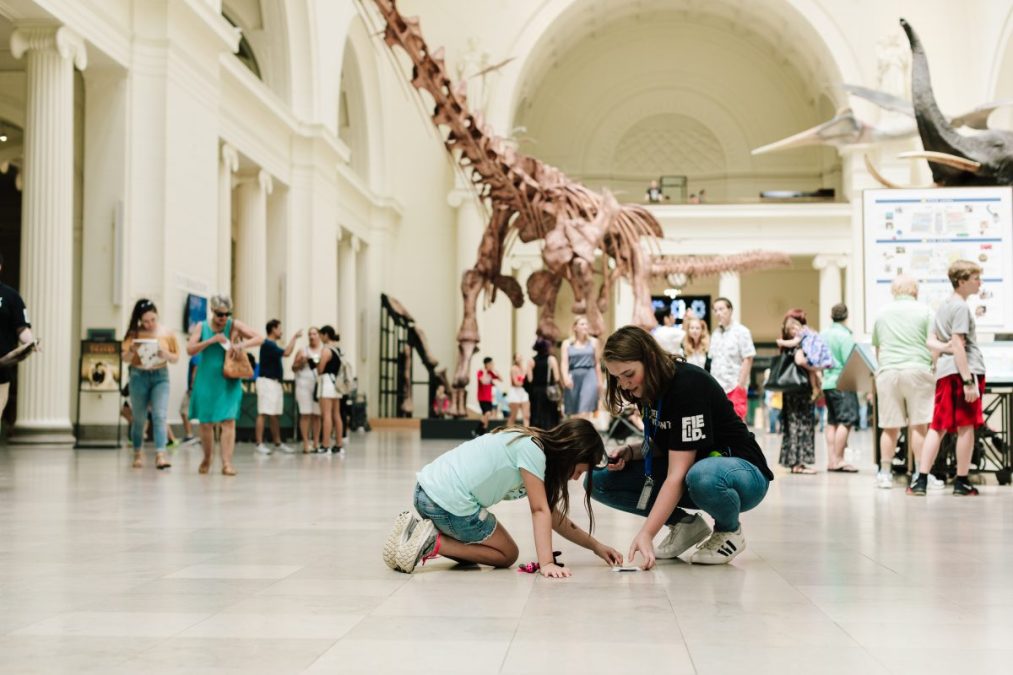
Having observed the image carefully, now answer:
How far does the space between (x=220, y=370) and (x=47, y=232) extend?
16.3 feet

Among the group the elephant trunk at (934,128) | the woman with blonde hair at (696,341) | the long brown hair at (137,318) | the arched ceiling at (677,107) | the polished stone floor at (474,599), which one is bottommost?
the polished stone floor at (474,599)

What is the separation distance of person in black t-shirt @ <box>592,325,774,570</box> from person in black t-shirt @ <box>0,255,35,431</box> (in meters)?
5.11

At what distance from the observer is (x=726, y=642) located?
10.4 feet

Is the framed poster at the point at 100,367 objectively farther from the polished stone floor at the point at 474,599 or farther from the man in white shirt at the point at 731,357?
the man in white shirt at the point at 731,357

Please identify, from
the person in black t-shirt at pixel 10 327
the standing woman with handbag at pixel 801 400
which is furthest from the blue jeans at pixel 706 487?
the standing woman with handbag at pixel 801 400

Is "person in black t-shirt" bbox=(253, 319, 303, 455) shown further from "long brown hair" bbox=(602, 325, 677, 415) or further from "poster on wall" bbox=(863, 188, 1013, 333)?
"long brown hair" bbox=(602, 325, 677, 415)

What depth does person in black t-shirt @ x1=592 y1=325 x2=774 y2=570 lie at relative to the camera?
450 centimetres

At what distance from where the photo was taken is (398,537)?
4512mm

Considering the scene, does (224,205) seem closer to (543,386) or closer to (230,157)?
(230,157)

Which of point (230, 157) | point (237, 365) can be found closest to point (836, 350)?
point (237, 365)

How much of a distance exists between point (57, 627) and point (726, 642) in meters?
1.92

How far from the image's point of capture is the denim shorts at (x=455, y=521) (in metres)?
4.52

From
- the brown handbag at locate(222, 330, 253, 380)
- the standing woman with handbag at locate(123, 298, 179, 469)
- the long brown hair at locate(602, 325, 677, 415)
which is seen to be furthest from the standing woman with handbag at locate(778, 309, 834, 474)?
the long brown hair at locate(602, 325, 677, 415)

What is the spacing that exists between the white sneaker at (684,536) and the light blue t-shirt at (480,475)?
814mm
